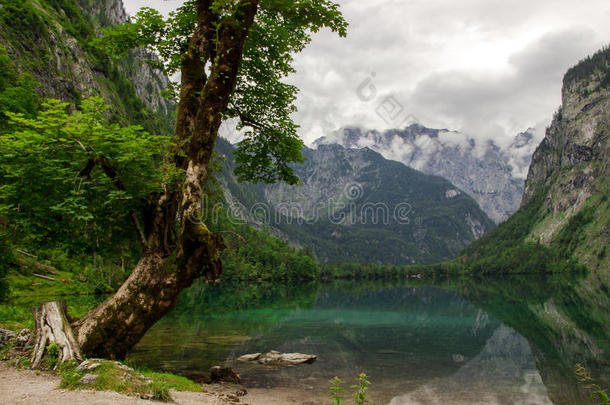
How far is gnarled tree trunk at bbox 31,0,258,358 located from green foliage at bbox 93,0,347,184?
40.3 inches

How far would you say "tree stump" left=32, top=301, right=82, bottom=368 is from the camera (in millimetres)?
10883

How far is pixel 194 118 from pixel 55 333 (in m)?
8.14

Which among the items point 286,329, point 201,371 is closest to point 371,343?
point 286,329

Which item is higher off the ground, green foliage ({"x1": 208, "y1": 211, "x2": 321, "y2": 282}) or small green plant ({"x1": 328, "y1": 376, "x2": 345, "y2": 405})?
small green plant ({"x1": 328, "y1": 376, "x2": 345, "y2": 405})

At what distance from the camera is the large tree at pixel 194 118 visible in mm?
12164

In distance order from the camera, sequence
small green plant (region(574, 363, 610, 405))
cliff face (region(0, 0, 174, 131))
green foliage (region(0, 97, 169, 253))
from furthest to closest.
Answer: cliff face (region(0, 0, 174, 131))
green foliage (region(0, 97, 169, 253))
small green plant (region(574, 363, 610, 405))

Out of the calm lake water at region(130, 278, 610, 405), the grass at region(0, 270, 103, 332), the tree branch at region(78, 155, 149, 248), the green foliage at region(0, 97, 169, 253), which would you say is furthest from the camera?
the grass at region(0, 270, 103, 332)

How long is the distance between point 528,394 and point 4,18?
110967 millimetres

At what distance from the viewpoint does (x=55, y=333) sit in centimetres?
1141

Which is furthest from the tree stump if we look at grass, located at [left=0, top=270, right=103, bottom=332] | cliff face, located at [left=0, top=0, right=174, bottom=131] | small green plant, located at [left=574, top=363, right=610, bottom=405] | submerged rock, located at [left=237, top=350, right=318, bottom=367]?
cliff face, located at [left=0, top=0, right=174, bottom=131]

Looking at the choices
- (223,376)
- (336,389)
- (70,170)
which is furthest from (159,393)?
(223,376)

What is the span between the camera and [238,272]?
501ft

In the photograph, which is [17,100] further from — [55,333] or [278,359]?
[278,359]

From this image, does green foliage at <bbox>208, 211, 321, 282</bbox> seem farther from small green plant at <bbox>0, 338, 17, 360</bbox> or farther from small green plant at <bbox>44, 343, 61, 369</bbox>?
small green plant at <bbox>44, 343, 61, 369</bbox>
